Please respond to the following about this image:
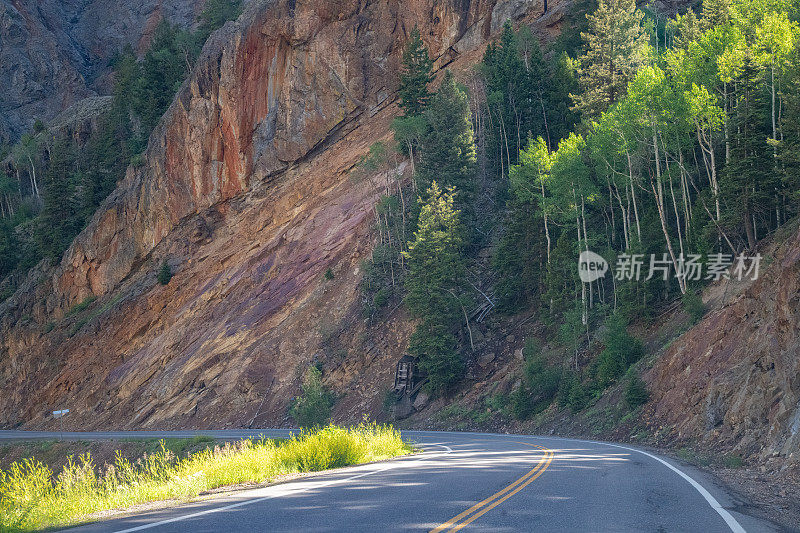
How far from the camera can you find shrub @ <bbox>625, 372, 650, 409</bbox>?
24.8 metres

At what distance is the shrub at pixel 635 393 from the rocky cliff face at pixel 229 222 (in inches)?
1066

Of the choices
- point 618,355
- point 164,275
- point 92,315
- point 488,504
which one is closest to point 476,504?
point 488,504

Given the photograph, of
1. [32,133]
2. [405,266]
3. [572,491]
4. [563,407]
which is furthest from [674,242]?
[32,133]

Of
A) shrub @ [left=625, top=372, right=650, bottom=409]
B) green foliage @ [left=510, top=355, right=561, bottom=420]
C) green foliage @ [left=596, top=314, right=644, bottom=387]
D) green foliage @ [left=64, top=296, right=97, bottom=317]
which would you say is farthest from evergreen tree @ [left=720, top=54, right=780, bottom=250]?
green foliage @ [left=64, top=296, right=97, bottom=317]

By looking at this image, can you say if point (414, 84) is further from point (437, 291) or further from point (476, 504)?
point (476, 504)

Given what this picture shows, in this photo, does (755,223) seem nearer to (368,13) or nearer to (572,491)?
(572,491)

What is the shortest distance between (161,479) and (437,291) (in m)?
27.4

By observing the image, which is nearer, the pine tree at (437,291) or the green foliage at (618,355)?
the green foliage at (618,355)

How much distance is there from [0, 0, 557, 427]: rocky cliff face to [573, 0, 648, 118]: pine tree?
1769 centimetres

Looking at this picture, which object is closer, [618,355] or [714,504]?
[714,504]

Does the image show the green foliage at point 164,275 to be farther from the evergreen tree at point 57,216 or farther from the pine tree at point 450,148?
the pine tree at point 450,148

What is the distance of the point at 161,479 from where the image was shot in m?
13.3

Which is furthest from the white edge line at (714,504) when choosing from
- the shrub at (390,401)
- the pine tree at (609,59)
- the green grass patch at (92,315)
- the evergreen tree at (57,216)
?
the evergreen tree at (57,216)

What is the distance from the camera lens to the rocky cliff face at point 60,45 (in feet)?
331
